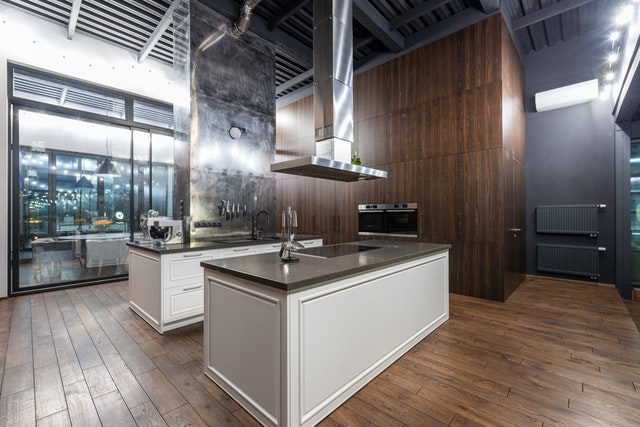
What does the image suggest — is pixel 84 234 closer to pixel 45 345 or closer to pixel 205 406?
pixel 45 345

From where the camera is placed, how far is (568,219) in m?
4.67

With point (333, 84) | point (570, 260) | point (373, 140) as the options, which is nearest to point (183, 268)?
point (333, 84)

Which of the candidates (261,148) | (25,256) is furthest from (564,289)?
(25,256)

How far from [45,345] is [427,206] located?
4471 mm

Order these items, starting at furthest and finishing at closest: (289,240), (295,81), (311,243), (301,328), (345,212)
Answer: (295,81) < (345,212) < (311,243) < (289,240) < (301,328)

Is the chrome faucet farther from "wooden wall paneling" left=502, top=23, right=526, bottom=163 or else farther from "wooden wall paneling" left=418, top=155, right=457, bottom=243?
"wooden wall paneling" left=502, top=23, right=526, bottom=163

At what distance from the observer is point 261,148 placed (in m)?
4.23

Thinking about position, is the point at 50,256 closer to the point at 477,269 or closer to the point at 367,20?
the point at 367,20

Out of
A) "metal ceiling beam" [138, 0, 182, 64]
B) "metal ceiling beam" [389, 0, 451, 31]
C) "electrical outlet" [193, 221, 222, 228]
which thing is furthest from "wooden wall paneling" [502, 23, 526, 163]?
"metal ceiling beam" [138, 0, 182, 64]

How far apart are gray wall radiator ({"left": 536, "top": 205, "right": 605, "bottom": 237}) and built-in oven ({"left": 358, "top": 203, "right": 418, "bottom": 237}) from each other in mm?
2405

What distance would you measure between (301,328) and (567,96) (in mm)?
5544

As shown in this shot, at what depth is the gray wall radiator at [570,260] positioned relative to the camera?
445 centimetres

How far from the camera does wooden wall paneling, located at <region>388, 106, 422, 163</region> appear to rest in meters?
4.31

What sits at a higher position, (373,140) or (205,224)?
(373,140)
